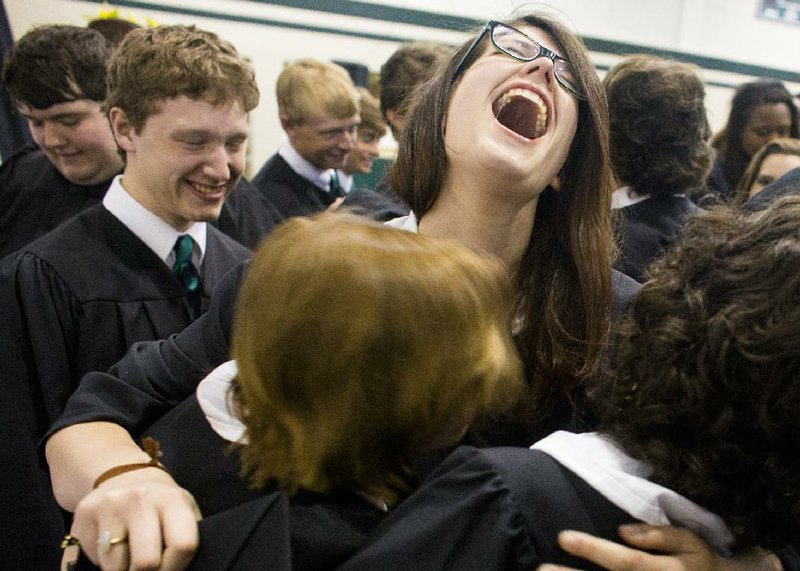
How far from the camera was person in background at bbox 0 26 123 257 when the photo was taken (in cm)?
241

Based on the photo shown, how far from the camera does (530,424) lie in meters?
1.27

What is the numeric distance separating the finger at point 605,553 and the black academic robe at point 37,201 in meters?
2.23

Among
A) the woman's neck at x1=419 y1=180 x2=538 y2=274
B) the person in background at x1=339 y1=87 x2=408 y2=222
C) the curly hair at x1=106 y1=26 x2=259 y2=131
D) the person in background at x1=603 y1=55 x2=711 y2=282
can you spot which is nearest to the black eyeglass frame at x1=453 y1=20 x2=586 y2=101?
the woman's neck at x1=419 y1=180 x2=538 y2=274

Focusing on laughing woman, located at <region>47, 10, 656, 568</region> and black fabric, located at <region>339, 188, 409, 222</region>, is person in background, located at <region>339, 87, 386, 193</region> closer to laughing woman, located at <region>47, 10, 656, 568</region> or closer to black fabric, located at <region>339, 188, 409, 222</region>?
black fabric, located at <region>339, 188, 409, 222</region>

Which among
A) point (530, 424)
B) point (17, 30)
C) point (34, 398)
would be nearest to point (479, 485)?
point (530, 424)

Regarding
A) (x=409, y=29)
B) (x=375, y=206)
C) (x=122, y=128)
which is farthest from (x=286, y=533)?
(x=409, y=29)

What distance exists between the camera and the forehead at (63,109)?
243 cm

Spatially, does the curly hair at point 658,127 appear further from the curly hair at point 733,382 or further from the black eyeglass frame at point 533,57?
the curly hair at point 733,382

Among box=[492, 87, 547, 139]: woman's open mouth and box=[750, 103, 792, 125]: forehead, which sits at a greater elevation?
box=[492, 87, 547, 139]: woman's open mouth

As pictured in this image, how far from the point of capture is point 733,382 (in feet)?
2.76

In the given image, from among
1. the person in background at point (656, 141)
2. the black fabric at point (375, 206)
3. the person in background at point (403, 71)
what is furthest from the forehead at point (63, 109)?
the person in background at point (656, 141)

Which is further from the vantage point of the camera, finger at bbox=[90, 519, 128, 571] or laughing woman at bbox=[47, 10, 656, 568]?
laughing woman at bbox=[47, 10, 656, 568]

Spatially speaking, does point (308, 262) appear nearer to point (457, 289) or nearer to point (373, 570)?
point (457, 289)

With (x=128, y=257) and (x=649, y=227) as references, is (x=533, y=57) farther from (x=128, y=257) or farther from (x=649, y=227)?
(x=649, y=227)
